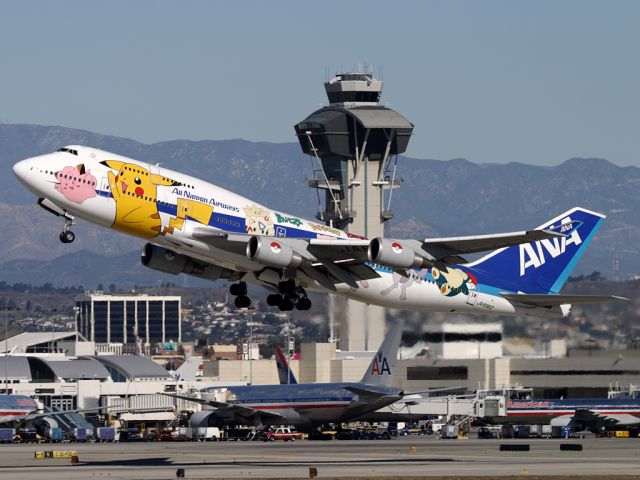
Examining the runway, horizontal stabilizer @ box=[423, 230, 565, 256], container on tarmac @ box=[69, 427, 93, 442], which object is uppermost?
horizontal stabilizer @ box=[423, 230, 565, 256]

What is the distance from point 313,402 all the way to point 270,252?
50853 millimetres

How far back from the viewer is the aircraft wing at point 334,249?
66438mm

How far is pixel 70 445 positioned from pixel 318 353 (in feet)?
216

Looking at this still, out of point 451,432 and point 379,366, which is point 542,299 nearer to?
point 379,366

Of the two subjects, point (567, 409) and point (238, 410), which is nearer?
point (238, 410)

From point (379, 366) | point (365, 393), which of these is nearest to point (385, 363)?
point (379, 366)

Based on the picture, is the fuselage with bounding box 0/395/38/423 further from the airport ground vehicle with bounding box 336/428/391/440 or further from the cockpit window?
the cockpit window

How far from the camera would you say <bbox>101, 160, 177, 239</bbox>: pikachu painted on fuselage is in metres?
64.3

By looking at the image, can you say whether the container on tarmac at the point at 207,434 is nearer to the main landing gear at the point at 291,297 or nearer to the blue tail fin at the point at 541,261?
the blue tail fin at the point at 541,261

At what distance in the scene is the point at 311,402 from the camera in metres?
116

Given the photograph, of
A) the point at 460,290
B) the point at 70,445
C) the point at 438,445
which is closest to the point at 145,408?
the point at 70,445

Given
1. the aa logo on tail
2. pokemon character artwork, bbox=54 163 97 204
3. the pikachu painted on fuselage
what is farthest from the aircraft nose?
the aa logo on tail

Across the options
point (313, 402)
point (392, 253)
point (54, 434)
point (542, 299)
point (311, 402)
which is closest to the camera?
point (392, 253)

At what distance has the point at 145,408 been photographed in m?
142
